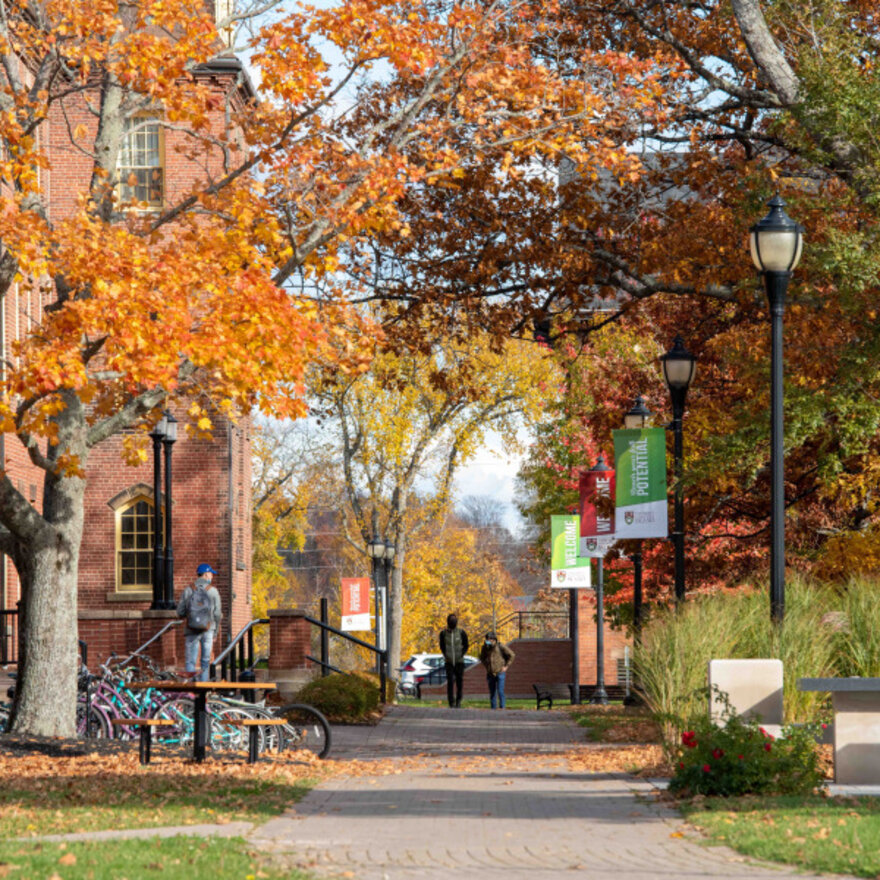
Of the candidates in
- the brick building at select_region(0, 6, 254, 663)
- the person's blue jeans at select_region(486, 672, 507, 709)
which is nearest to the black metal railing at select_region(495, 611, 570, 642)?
the person's blue jeans at select_region(486, 672, 507, 709)

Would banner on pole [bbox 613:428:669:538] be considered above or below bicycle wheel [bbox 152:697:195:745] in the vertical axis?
above

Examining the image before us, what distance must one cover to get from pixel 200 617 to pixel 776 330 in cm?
986

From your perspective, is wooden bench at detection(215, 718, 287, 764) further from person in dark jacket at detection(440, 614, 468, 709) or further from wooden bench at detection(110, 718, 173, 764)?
person in dark jacket at detection(440, 614, 468, 709)

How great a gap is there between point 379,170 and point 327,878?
9590 mm

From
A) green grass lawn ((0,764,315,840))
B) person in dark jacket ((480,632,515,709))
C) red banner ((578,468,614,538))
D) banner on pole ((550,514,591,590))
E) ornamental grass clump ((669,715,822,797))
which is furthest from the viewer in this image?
person in dark jacket ((480,632,515,709))

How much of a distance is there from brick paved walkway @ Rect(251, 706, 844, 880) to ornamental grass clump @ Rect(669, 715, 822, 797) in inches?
15.7

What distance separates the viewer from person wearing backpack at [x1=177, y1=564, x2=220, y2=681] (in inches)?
792

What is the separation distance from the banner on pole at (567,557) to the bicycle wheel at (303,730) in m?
12.3

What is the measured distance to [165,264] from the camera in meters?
13.8

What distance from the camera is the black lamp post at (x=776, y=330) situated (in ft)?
44.0

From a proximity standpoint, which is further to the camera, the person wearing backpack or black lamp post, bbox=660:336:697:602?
the person wearing backpack

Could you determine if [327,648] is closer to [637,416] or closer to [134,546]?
[637,416]

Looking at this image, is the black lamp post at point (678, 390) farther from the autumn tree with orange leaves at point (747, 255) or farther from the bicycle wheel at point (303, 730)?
the bicycle wheel at point (303, 730)

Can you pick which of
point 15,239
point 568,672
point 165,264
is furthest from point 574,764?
point 568,672
